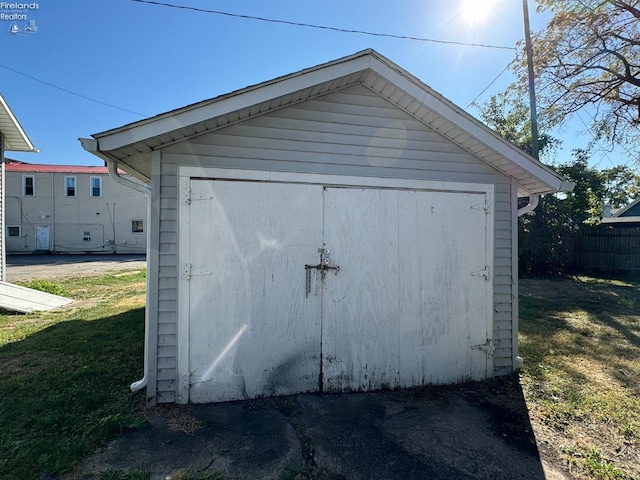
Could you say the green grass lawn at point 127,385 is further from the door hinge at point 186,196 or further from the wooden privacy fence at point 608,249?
the wooden privacy fence at point 608,249

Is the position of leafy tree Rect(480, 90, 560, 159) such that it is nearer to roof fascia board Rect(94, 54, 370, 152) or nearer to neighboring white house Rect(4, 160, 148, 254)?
roof fascia board Rect(94, 54, 370, 152)

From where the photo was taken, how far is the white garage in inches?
121

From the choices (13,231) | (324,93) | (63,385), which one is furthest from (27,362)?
(13,231)

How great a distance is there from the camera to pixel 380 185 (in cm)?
348

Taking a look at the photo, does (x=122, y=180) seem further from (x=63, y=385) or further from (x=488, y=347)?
(x=488, y=347)

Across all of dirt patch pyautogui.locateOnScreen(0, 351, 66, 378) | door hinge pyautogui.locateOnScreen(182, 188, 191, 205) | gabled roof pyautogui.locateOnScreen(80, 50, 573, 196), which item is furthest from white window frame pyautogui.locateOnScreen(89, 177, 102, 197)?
door hinge pyautogui.locateOnScreen(182, 188, 191, 205)

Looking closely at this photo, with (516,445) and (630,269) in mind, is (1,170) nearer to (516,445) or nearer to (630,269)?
(516,445)

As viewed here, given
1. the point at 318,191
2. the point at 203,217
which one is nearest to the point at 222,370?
the point at 203,217

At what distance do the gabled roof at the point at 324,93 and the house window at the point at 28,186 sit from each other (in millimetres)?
24178

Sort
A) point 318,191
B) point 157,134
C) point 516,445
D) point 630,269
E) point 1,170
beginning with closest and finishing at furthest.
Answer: point 516,445
point 157,134
point 318,191
point 1,170
point 630,269

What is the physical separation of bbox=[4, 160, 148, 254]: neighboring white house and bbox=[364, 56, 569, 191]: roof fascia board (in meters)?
23.0

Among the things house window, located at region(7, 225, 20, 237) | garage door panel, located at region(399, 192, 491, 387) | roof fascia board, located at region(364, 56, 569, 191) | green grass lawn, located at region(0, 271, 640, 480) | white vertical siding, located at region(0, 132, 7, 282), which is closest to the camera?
green grass lawn, located at region(0, 271, 640, 480)

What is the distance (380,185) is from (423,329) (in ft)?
5.16

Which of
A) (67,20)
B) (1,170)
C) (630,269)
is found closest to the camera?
(67,20)
